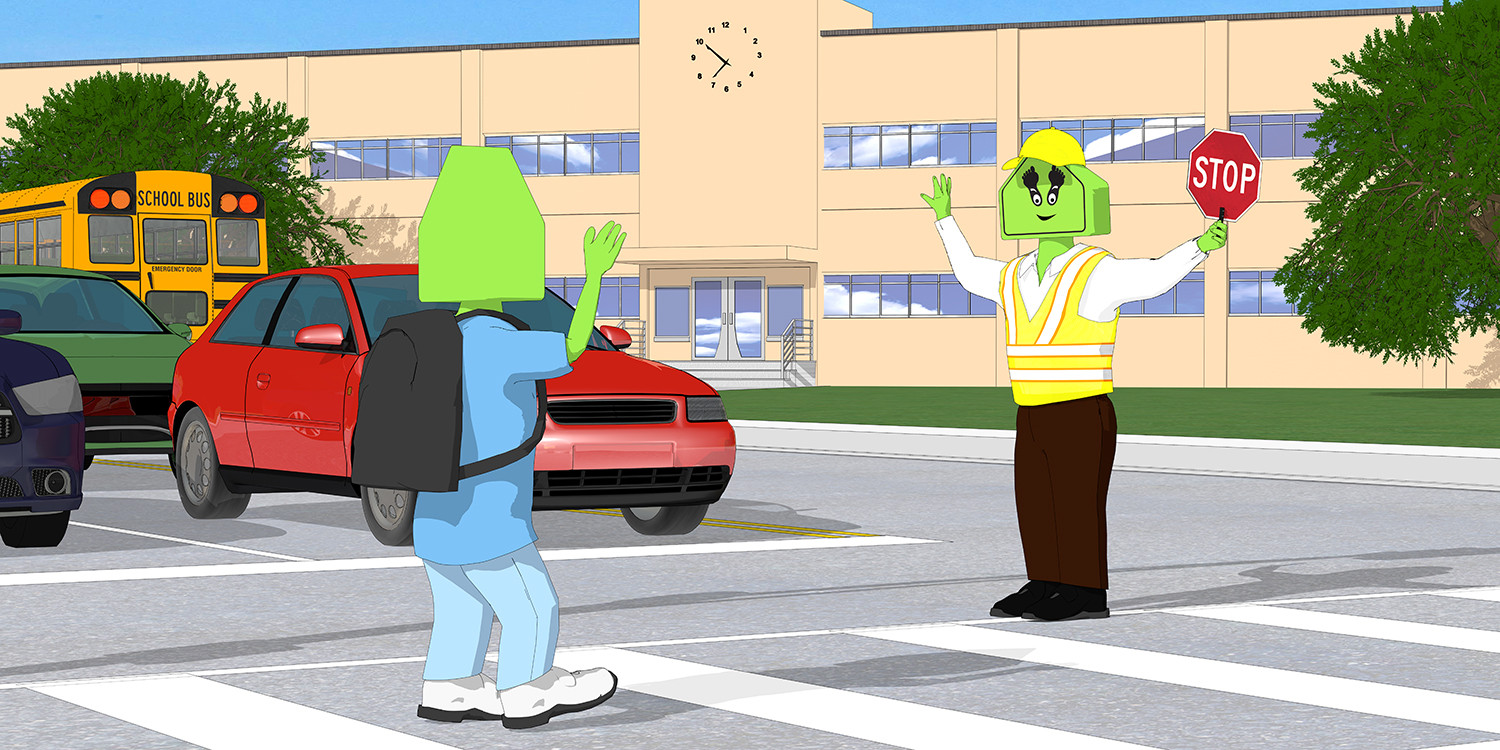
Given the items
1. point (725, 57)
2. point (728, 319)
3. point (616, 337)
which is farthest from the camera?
point (728, 319)

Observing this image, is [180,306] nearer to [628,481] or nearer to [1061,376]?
[628,481]

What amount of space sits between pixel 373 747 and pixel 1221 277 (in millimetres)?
48074

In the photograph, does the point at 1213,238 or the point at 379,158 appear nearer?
the point at 1213,238

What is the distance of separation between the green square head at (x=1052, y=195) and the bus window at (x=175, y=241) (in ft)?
61.0

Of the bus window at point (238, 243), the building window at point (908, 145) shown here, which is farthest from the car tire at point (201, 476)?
the building window at point (908, 145)

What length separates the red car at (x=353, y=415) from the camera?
10.8 m

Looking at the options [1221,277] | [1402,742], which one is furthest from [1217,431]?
[1221,277]

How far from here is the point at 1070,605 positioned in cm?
848

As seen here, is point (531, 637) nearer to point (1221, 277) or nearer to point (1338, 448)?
point (1338, 448)

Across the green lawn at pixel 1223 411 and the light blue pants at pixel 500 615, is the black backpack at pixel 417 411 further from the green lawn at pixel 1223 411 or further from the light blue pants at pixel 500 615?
the green lawn at pixel 1223 411

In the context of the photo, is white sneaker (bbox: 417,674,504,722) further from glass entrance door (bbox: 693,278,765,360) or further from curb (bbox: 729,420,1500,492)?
glass entrance door (bbox: 693,278,765,360)

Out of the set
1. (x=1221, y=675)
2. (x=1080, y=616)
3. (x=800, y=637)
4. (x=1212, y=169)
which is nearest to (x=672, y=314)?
(x=1212, y=169)

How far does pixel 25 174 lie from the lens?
1964 inches

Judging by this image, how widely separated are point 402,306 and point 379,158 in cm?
4723
